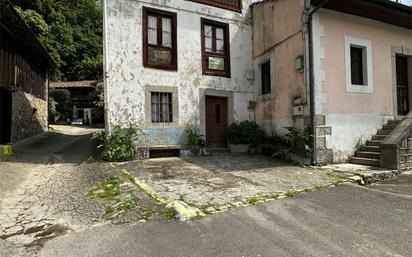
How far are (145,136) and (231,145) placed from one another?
3269mm

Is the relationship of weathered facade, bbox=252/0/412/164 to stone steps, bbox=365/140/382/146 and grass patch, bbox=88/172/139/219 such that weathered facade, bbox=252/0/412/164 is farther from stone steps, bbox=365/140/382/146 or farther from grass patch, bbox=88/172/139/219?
grass patch, bbox=88/172/139/219

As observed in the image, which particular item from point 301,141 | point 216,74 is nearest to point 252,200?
point 301,141

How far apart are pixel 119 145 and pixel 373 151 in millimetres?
7719

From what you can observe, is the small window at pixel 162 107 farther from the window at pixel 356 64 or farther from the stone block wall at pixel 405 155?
the stone block wall at pixel 405 155

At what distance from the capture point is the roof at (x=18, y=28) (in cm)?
965

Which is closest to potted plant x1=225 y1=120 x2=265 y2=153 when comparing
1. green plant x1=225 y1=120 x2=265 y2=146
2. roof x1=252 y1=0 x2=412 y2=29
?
green plant x1=225 y1=120 x2=265 y2=146

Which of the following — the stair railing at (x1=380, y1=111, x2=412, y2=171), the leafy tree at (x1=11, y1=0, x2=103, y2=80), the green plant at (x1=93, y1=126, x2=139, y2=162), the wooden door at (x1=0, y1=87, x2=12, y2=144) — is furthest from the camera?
the leafy tree at (x1=11, y1=0, x2=103, y2=80)

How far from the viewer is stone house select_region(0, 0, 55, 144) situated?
11328 mm

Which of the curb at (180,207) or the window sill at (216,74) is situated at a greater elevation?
the window sill at (216,74)

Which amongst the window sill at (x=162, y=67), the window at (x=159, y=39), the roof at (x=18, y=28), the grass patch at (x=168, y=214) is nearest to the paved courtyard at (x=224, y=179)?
the grass patch at (x=168, y=214)

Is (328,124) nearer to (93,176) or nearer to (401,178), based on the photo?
(401,178)

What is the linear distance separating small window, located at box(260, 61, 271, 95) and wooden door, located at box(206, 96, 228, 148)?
159 cm

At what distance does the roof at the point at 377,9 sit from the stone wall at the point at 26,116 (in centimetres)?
1305

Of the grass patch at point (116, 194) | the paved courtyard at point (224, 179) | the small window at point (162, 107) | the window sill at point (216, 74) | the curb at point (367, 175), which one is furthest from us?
the window sill at point (216, 74)
